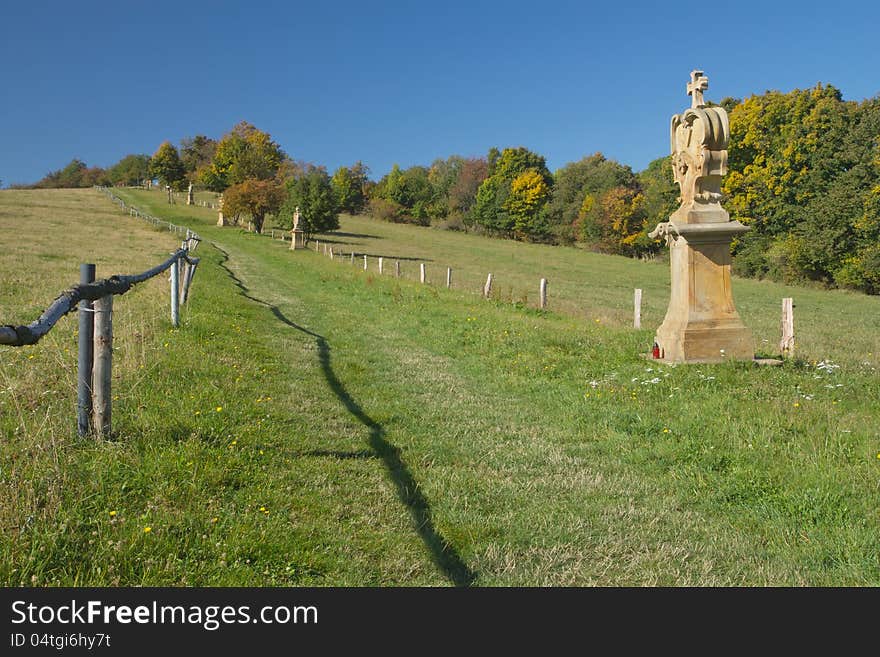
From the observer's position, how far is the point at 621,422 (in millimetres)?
6621

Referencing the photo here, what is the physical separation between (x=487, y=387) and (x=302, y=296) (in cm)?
1166

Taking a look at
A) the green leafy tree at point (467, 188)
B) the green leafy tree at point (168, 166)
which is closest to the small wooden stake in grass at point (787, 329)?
the green leafy tree at point (467, 188)

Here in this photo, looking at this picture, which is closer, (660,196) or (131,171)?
(660,196)

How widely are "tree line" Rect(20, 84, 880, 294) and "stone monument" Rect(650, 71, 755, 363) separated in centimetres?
835

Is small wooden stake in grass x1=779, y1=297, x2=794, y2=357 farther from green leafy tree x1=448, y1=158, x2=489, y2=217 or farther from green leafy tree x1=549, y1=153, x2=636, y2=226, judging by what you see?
green leafy tree x1=448, y1=158, x2=489, y2=217

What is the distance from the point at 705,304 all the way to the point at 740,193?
4456 cm

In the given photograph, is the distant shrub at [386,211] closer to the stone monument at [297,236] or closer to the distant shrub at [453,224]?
the distant shrub at [453,224]

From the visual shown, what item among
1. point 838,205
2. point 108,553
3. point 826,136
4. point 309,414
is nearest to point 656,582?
point 108,553

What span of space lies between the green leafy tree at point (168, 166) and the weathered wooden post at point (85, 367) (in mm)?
95307

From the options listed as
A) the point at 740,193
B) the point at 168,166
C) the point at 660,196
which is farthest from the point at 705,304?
the point at 168,166

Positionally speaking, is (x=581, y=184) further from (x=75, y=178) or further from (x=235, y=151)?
(x=75, y=178)

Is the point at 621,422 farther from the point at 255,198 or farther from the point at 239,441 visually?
the point at 255,198

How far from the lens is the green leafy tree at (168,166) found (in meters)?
89.6

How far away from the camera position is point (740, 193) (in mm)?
48031
